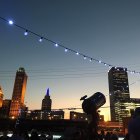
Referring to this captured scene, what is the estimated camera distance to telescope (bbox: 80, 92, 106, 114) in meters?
10.4

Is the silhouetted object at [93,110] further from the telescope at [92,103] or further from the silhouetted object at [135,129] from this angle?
the silhouetted object at [135,129]

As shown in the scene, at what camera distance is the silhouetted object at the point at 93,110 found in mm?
9977

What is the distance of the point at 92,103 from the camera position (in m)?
10.5

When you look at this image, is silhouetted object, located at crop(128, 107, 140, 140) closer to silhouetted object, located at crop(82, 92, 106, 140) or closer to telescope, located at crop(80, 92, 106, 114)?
silhouetted object, located at crop(82, 92, 106, 140)

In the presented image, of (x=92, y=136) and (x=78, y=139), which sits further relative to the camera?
(x=92, y=136)

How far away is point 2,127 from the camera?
46.1 metres

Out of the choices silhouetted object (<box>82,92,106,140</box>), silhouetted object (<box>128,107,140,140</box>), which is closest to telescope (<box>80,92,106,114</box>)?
silhouetted object (<box>82,92,106,140</box>)

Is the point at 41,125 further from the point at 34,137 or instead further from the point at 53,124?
the point at 34,137

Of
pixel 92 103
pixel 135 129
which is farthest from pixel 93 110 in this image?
pixel 135 129

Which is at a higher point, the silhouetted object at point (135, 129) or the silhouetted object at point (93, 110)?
the silhouetted object at point (93, 110)

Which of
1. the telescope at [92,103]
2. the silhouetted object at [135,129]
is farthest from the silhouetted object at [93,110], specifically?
the silhouetted object at [135,129]

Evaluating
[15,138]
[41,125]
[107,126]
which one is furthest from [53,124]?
[107,126]

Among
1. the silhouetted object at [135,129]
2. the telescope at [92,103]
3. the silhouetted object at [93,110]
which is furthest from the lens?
the telescope at [92,103]

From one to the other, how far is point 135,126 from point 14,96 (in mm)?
203227
